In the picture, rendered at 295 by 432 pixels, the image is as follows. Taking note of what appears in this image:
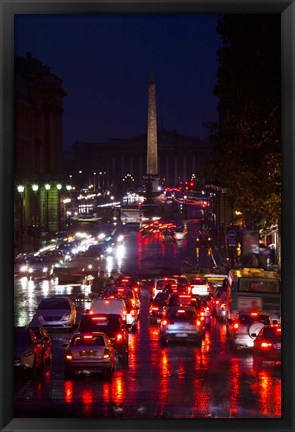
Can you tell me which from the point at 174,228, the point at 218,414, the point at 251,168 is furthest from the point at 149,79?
the point at 218,414

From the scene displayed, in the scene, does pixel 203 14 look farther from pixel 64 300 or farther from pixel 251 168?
pixel 251 168

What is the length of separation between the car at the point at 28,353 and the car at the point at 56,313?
11.2 metres

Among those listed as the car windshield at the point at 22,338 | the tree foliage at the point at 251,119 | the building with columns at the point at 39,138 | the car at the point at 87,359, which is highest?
the building with columns at the point at 39,138

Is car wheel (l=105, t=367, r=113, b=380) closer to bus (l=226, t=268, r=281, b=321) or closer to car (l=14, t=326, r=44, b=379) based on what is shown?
car (l=14, t=326, r=44, b=379)

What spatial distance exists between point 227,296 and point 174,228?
85.8 meters

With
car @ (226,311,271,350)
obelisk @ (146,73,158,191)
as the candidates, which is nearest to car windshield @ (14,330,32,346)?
car @ (226,311,271,350)

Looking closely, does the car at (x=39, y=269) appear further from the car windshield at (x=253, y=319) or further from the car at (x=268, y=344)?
the car at (x=268, y=344)

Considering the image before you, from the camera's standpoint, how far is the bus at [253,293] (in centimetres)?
3988

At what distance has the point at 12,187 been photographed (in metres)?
11.4

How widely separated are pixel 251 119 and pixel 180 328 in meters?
10.9

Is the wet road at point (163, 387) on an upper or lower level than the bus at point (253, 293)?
lower

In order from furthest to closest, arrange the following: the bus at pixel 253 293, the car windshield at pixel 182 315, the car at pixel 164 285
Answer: the car at pixel 164 285
the bus at pixel 253 293
the car windshield at pixel 182 315

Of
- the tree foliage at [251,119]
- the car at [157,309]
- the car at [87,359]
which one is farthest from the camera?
the car at [157,309]

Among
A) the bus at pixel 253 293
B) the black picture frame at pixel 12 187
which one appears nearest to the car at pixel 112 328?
the bus at pixel 253 293
